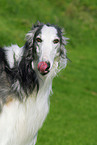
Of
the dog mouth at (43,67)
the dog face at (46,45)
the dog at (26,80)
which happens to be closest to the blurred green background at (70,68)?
the dog face at (46,45)

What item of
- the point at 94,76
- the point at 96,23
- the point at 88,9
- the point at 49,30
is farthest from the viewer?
the point at 88,9

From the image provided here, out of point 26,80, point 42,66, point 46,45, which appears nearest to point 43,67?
point 42,66

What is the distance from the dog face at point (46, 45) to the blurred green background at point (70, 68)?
0.75 feet

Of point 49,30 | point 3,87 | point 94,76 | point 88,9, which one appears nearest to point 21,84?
point 3,87

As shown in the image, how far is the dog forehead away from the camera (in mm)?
4195

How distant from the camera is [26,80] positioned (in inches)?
170

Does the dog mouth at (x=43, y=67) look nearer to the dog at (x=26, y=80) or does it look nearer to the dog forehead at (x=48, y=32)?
the dog at (x=26, y=80)

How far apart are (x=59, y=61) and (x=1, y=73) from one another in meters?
0.79

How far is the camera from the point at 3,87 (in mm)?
4270

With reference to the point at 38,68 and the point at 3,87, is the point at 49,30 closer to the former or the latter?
the point at 38,68

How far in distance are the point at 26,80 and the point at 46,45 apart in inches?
21.6

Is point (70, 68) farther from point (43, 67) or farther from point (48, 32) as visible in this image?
point (43, 67)

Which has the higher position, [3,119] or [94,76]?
[3,119]

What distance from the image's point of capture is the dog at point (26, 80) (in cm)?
419
